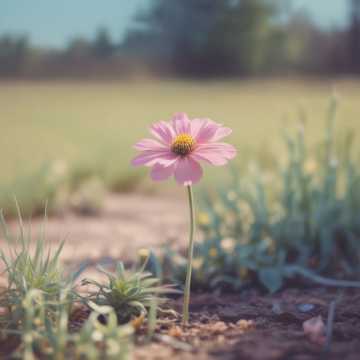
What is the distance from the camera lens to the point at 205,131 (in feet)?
3.66

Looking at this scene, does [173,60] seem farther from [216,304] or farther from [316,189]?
[216,304]

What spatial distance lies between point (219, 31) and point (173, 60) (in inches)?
24.2

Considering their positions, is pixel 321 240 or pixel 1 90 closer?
pixel 321 240

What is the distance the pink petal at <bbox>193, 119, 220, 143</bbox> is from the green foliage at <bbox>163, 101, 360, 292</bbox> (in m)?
0.78

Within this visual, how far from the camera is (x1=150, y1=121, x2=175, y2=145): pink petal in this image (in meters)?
1.12

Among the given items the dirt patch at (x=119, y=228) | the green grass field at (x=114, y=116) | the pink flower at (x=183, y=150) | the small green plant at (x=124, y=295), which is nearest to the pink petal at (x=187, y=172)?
the pink flower at (x=183, y=150)

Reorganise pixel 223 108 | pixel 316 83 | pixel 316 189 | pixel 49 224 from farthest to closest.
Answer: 1. pixel 316 83
2. pixel 223 108
3. pixel 49 224
4. pixel 316 189

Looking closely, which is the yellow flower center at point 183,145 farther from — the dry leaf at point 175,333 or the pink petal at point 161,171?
the dry leaf at point 175,333

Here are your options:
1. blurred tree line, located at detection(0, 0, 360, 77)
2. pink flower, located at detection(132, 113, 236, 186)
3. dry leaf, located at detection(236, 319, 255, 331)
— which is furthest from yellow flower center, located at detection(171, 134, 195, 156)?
blurred tree line, located at detection(0, 0, 360, 77)

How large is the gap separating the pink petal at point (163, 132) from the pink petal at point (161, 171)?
9 centimetres

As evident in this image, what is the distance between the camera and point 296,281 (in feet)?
5.94

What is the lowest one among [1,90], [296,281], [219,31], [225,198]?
[296,281]

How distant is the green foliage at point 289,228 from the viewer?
1.88m

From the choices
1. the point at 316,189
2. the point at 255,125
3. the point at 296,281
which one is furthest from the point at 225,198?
the point at 255,125
